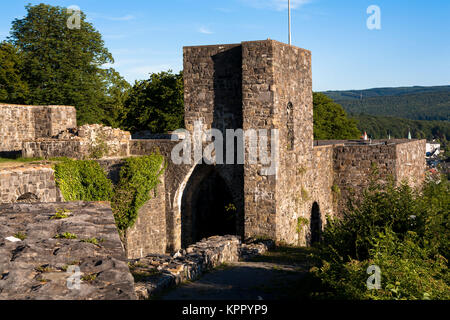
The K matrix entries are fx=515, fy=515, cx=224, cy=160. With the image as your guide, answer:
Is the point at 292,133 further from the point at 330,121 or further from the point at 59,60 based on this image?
the point at 330,121

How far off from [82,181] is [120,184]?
1385 millimetres

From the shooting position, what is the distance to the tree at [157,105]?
40969mm

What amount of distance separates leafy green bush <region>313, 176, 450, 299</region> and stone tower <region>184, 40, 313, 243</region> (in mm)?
5602

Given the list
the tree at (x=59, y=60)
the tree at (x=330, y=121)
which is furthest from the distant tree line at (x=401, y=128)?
the tree at (x=59, y=60)

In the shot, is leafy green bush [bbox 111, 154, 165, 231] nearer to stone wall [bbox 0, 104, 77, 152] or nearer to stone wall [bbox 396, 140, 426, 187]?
stone wall [bbox 0, 104, 77, 152]

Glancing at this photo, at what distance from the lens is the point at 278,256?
15.1 m

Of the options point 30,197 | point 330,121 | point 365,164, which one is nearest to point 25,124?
point 30,197

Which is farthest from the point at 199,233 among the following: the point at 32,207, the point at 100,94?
the point at 100,94

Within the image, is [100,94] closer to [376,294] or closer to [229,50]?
[229,50]

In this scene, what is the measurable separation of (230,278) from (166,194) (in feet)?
23.9

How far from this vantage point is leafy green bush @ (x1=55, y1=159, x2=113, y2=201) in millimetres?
14898

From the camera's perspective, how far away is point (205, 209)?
66.0 ft

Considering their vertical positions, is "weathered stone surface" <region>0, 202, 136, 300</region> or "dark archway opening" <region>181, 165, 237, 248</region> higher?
"weathered stone surface" <region>0, 202, 136, 300</region>

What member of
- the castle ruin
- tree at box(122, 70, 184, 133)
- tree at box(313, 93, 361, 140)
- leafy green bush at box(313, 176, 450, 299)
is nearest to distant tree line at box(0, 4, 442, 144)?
tree at box(122, 70, 184, 133)
